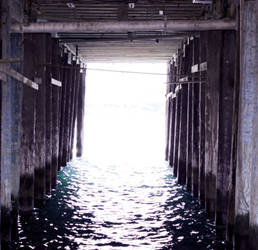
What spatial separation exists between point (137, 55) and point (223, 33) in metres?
11.6

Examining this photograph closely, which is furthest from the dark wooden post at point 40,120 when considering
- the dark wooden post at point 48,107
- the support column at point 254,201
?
the support column at point 254,201

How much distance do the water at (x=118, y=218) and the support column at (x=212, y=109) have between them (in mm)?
Result: 1062

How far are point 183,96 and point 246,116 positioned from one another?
307 inches

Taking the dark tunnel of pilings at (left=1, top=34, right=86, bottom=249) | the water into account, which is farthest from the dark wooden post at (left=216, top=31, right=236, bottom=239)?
the dark tunnel of pilings at (left=1, top=34, right=86, bottom=249)

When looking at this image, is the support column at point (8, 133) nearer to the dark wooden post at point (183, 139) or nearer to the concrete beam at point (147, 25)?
the concrete beam at point (147, 25)

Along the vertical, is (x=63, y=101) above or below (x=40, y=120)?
above

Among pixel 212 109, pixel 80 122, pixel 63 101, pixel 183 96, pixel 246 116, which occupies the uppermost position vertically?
pixel 183 96

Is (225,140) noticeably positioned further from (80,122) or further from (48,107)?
(80,122)

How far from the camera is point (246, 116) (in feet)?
21.9

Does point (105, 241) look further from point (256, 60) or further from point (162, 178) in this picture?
point (162, 178)

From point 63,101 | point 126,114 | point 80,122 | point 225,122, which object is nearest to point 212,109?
point 225,122

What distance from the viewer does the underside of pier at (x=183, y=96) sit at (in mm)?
6684

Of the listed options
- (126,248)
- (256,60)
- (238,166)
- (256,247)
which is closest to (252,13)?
(256,60)

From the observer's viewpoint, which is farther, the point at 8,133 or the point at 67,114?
the point at 67,114
